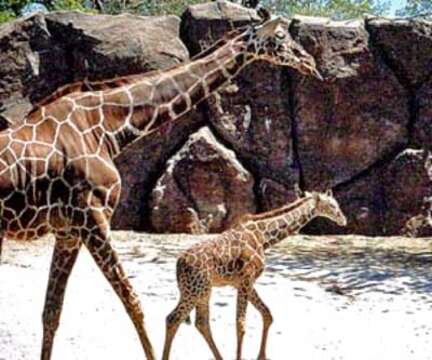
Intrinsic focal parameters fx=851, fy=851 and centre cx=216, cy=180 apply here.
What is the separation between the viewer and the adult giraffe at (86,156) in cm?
398

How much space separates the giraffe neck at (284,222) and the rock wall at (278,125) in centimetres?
418

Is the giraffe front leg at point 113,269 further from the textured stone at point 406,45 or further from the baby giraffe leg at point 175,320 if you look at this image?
the textured stone at point 406,45

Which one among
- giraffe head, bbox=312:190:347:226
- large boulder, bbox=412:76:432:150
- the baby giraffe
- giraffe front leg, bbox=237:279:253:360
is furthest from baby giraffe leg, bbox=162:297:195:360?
large boulder, bbox=412:76:432:150

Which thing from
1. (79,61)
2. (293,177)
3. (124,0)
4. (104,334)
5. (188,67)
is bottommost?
(104,334)

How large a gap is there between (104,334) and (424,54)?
5.96 meters

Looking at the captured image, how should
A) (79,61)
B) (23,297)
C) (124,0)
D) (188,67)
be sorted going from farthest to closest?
(124,0), (79,61), (23,297), (188,67)

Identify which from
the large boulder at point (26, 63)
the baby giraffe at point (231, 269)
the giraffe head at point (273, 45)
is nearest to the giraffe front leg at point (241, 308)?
the baby giraffe at point (231, 269)

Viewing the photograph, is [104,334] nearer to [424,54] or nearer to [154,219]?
[154,219]

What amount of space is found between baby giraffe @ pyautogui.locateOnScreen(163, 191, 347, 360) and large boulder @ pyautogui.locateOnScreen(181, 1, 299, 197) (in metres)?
4.45

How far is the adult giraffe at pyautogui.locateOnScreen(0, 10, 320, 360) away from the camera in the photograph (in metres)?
3.98

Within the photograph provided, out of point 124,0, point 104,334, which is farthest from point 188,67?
point 124,0

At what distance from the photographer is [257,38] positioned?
15.0ft

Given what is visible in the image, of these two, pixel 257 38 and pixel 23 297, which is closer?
pixel 257 38

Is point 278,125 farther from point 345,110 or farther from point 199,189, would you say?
point 199,189
